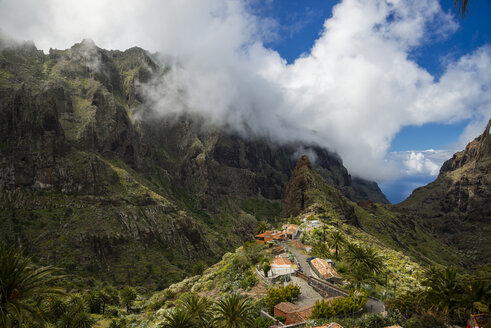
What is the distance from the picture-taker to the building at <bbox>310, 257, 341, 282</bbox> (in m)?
52.6

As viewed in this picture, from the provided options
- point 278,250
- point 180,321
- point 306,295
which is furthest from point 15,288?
point 278,250

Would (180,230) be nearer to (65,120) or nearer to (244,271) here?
(65,120)

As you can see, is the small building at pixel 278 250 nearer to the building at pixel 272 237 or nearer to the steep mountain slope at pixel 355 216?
the building at pixel 272 237

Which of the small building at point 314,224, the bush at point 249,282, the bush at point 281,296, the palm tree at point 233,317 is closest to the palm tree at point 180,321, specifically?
the palm tree at point 233,317

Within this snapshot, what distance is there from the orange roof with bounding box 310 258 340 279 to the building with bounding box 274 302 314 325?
50.2ft

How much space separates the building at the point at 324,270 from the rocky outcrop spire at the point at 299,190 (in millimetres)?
60558

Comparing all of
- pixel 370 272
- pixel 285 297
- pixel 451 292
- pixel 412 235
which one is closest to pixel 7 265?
pixel 285 297

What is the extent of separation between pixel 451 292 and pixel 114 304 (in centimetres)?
8854

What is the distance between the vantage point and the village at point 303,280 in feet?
122

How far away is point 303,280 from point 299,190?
2903 inches

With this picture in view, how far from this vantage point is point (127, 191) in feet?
561

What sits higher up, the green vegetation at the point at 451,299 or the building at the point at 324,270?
the building at the point at 324,270

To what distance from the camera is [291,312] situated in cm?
3694

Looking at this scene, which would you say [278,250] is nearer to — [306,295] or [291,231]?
[291,231]
